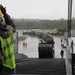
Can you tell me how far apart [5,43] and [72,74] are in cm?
117

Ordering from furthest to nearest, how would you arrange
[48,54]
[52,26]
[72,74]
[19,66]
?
[52,26] < [48,54] < [19,66] < [72,74]

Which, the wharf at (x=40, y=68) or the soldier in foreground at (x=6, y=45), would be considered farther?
the wharf at (x=40, y=68)

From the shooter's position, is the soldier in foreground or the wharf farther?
the wharf

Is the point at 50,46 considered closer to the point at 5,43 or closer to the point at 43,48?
the point at 43,48

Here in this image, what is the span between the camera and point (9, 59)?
3713 mm

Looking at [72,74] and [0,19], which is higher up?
[0,19]

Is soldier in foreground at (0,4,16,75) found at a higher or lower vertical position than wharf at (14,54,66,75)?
higher

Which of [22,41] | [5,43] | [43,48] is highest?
[5,43]

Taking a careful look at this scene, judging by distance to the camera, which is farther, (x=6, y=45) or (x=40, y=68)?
(x=40, y=68)

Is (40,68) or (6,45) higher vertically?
(6,45)

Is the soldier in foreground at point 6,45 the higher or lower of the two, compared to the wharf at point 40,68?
higher

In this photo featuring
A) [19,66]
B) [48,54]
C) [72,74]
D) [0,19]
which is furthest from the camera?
[48,54]

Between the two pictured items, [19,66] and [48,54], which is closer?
[19,66]

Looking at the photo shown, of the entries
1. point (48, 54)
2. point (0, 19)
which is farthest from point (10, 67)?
point (48, 54)
